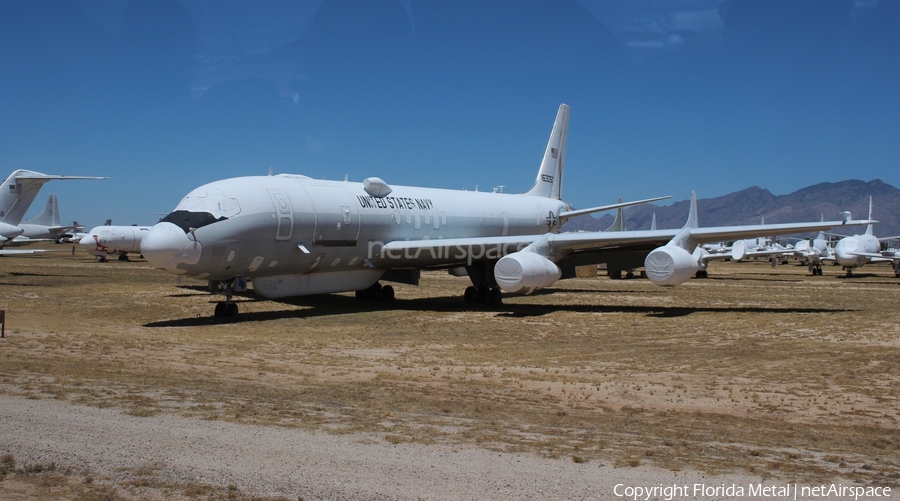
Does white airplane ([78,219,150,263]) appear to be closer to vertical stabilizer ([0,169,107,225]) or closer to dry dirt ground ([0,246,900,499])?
vertical stabilizer ([0,169,107,225])

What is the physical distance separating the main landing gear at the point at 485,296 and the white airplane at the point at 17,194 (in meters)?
22.1

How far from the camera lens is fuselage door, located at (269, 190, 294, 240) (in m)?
18.0

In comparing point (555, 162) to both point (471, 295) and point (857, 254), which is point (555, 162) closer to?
point (471, 295)

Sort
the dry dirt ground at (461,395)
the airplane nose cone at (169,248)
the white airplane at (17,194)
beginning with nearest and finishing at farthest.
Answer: the dry dirt ground at (461,395), the airplane nose cone at (169,248), the white airplane at (17,194)

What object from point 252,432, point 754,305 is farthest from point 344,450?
point 754,305

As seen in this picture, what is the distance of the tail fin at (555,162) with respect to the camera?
30.9 m

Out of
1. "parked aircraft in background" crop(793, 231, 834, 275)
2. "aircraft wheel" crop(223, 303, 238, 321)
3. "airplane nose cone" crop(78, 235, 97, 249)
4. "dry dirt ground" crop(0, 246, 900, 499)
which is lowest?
"dry dirt ground" crop(0, 246, 900, 499)

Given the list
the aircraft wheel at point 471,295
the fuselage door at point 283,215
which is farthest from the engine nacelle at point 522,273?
the fuselage door at point 283,215

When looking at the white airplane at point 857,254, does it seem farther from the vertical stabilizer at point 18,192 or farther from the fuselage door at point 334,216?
the vertical stabilizer at point 18,192

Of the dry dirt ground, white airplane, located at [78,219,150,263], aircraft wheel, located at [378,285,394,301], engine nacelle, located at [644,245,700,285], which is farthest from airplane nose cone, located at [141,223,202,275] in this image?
white airplane, located at [78,219,150,263]

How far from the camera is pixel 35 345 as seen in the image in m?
12.7

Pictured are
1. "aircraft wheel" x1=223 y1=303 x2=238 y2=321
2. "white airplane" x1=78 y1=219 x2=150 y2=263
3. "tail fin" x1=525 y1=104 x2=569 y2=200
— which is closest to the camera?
"aircraft wheel" x1=223 y1=303 x2=238 y2=321

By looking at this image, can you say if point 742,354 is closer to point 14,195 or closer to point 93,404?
point 93,404

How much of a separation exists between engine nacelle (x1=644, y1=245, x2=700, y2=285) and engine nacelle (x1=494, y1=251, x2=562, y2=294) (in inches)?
102
